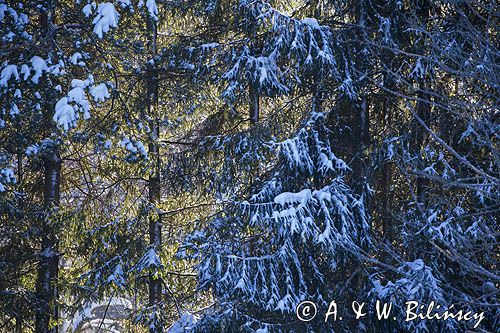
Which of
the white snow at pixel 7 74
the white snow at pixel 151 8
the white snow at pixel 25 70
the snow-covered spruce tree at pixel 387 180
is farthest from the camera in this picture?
the white snow at pixel 151 8

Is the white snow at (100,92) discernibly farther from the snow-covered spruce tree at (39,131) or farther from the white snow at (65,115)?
the white snow at (65,115)

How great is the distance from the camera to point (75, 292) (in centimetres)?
866

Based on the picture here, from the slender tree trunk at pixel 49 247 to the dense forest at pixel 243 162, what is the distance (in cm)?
3

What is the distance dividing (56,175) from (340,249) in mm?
5300

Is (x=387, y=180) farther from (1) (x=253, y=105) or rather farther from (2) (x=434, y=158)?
(1) (x=253, y=105)

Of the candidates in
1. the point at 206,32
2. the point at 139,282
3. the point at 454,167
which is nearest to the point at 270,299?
the point at 139,282

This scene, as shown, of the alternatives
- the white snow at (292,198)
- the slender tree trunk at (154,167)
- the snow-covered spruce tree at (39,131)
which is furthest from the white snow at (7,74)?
the white snow at (292,198)

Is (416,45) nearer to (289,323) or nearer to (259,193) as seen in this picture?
(259,193)

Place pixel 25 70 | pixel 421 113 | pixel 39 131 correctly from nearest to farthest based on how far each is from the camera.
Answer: pixel 25 70 < pixel 421 113 < pixel 39 131

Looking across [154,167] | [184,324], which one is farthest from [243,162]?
[184,324]

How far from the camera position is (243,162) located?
7.66 meters

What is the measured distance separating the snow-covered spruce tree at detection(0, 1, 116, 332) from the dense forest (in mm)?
34

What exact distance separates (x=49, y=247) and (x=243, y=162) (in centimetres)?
404

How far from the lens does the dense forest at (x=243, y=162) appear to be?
6.96 meters
